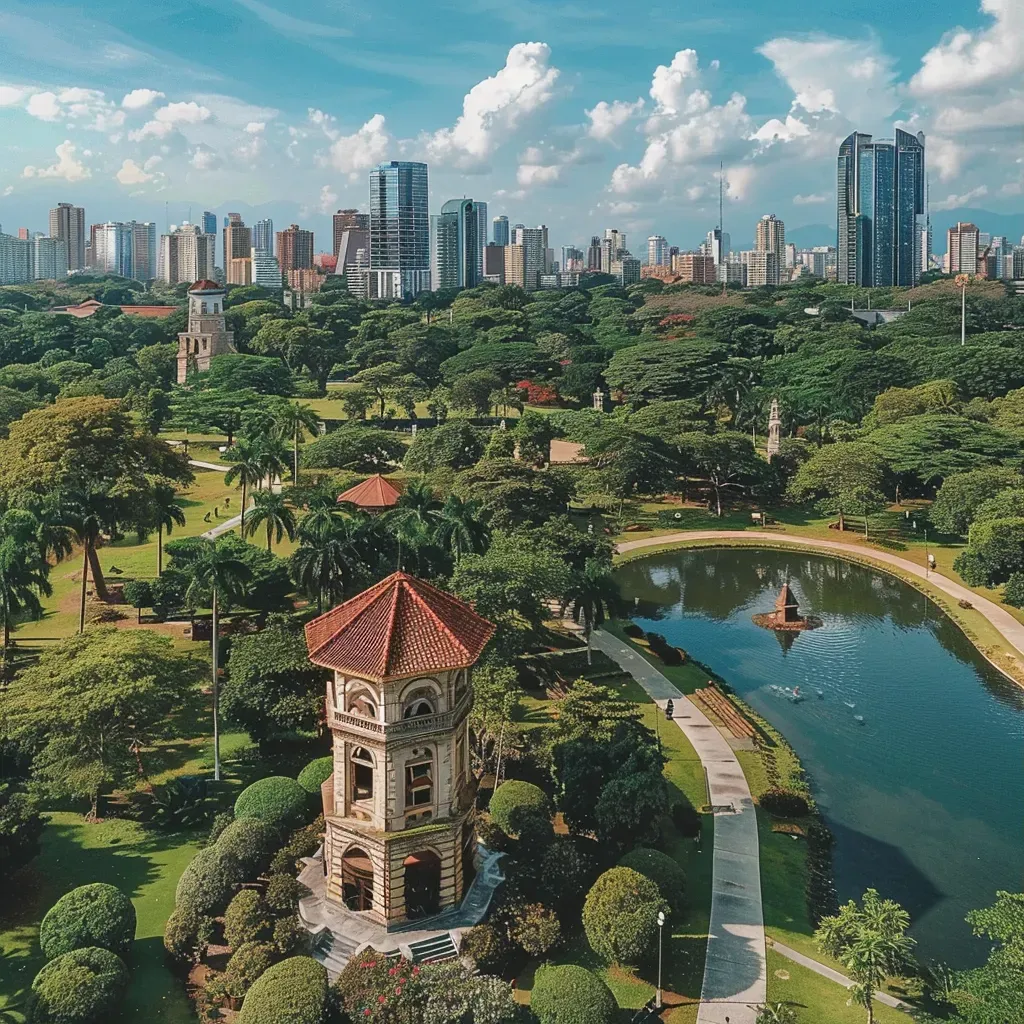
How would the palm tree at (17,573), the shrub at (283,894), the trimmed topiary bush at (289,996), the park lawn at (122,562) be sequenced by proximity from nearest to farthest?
the trimmed topiary bush at (289,996), the shrub at (283,894), the palm tree at (17,573), the park lawn at (122,562)

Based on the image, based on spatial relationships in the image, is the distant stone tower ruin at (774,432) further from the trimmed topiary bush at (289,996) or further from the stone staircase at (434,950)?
the trimmed topiary bush at (289,996)

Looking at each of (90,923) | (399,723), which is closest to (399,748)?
(399,723)

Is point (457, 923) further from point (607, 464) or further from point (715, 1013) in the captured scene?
point (607, 464)

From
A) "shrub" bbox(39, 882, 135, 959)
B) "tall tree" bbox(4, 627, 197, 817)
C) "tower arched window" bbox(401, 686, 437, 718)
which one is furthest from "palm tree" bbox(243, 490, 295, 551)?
"tower arched window" bbox(401, 686, 437, 718)

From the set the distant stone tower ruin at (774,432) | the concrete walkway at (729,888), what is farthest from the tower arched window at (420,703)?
the distant stone tower ruin at (774,432)

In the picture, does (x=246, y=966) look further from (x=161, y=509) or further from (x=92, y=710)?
(x=161, y=509)
